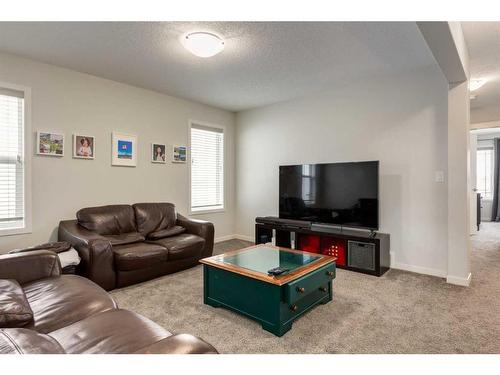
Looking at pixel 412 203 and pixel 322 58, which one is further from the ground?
pixel 322 58

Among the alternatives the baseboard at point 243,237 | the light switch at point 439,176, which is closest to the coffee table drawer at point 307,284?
the light switch at point 439,176

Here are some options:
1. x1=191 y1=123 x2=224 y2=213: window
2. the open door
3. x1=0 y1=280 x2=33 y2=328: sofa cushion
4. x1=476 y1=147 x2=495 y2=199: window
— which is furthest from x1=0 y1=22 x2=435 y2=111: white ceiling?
x1=476 y1=147 x2=495 y2=199: window

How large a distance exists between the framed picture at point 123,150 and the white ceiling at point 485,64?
3943 mm

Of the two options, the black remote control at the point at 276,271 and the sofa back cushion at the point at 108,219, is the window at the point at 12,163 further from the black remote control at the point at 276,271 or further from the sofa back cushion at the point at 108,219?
the black remote control at the point at 276,271

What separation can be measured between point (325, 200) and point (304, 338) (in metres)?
2.20

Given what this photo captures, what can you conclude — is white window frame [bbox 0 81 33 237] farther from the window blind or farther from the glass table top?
the glass table top

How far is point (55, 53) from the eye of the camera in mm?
2980

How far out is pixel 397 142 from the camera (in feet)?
11.8

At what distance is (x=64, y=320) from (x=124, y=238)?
74.0 inches

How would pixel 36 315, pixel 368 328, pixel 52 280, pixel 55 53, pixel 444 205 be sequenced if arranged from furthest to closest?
pixel 444 205 < pixel 55 53 < pixel 368 328 < pixel 52 280 < pixel 36 315

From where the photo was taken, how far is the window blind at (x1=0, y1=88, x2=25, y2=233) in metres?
3.05
